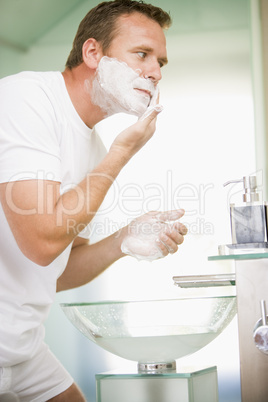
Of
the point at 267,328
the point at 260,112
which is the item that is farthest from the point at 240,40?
the point at 267,328

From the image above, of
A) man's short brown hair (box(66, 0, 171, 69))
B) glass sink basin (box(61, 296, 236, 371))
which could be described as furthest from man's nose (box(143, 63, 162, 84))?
glass sink basin (box(61, 296, 236, 371))

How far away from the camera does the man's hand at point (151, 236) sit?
3.18 ft

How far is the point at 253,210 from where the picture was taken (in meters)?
0.81

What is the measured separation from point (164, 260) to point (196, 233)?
10cm

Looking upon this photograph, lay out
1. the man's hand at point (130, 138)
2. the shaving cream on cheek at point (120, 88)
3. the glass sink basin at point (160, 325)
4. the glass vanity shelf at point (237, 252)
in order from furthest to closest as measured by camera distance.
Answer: the shaving cream on cheek at point (120, 88)
the man's hand at point (130, 138)
the glass sink basin at point (160, 325)
the glass vanity shelf at point (237, 252)

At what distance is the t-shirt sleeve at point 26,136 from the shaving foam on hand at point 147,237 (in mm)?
189

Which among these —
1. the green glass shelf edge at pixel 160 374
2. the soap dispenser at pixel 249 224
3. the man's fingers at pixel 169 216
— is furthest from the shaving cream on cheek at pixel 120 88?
the green glass shelf edge at pixel 160 374

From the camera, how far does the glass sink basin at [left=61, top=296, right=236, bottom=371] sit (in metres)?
0.79

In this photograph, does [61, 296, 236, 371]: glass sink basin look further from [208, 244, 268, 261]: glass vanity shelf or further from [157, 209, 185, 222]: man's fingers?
[157, 209, 185, 222]: man's fingers

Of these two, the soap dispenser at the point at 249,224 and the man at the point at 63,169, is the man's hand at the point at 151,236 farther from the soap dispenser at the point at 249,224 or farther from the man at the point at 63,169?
the soap dispenser at the point at 249,224

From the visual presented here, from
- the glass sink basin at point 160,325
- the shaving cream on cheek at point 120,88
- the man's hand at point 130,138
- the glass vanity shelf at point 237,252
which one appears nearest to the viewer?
the glass vanity shelf at point 237,252

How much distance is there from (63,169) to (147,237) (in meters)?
Answer: 0.22

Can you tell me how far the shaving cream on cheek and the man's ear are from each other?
0.02 meters

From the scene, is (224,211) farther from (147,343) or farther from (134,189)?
(147,343)
